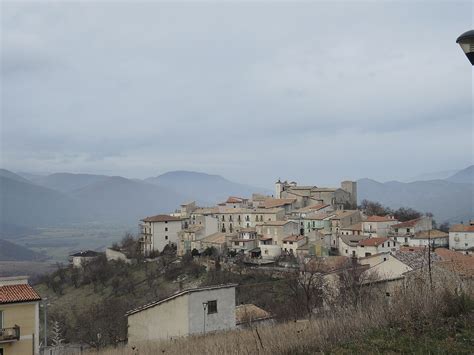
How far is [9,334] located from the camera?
42.9 ft

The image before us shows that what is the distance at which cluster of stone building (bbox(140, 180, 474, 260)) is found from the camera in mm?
46656

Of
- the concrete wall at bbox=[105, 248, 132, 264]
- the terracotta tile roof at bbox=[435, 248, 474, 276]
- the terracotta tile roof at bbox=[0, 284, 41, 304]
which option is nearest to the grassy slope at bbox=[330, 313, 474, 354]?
the terracotta tile roof at bbox=[435, 248, 474, 276]

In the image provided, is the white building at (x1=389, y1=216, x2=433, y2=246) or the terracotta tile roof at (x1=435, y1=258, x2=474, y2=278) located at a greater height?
the terracotta tile roof at (x1=435, y1=258, x2=474, y2=278)

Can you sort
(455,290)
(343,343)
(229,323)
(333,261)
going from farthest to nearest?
(333,261), (229,323), (455,290), (343,343)

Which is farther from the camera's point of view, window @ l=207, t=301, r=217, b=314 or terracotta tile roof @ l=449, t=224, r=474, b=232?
terracotta tile roof @ l=449, t=224, r=474, b=232

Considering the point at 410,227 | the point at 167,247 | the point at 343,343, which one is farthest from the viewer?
the point at 167,247

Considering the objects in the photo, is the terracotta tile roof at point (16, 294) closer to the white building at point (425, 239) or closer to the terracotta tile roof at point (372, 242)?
the terracotta tile roof at point (372, 242)

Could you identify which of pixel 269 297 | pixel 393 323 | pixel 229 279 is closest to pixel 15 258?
pixel 229 279

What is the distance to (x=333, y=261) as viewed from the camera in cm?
4122

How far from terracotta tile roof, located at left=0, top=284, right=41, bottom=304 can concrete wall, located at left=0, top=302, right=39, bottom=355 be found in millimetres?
133

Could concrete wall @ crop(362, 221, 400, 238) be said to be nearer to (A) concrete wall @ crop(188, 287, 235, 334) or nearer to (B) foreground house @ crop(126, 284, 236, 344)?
(A) concrete wall @ crop(188, 287, 235, 334)

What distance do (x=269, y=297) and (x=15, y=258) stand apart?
109 m

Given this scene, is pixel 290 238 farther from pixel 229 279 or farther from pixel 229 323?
pixel 229 323

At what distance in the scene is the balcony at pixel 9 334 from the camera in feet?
42.4
